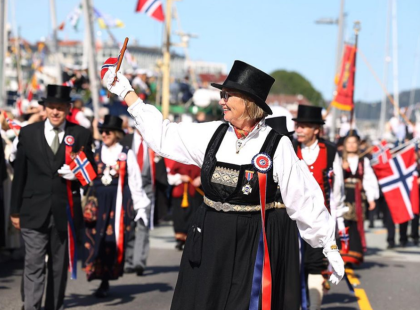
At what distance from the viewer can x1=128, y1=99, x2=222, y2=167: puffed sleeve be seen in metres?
5.30

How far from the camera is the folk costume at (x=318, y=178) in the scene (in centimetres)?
825

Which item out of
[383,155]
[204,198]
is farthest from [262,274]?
[383,155]

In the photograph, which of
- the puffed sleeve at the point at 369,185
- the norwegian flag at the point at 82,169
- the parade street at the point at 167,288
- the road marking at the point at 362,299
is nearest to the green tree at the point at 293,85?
the parade street at the point at 167,288

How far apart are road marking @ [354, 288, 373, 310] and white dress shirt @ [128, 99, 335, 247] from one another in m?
4.09

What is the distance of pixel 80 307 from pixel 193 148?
3874 millimetres

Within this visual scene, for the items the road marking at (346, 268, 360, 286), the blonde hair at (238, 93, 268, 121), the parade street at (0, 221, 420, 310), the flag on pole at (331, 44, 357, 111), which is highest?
the flag on pole at (331, 44, 357, 111)

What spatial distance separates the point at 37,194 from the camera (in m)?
7.74

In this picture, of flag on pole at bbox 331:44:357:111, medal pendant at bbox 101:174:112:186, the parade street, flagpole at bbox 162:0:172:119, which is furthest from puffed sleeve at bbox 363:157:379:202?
flagpole at bbox 162:0:172:119

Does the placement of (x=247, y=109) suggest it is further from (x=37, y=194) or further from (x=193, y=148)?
(x=37, y=194)

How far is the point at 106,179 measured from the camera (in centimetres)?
951

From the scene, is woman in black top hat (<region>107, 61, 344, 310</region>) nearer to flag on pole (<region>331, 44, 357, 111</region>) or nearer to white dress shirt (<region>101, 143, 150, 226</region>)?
white dress shirt (<region>101, 143, 150, 226</region>)

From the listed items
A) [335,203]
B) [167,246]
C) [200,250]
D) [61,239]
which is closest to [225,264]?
[200,250]

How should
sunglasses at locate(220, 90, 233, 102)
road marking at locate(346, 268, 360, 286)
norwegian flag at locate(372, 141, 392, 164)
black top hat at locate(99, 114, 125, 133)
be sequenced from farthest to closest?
norwegian flag at locate(372, 141, 392, 164)
road marking at locate(346, 268, 360, 286)
black top hat at locate(99, 114, 125, 133)
sunglasses at locate(220, 90, 233, 102)

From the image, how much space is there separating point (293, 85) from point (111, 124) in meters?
156
